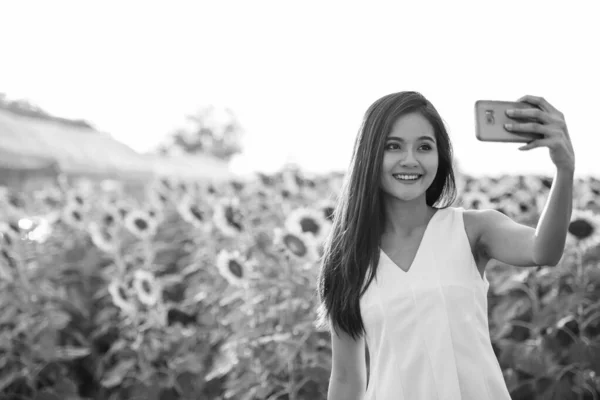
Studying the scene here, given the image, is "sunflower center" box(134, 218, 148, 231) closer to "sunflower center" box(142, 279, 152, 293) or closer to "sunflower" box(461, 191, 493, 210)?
"sunflower center" box(142, 279, 152, 293)

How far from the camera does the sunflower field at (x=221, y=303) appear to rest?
3.03 metres

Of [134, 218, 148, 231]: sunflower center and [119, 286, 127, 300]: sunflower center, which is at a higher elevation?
[134, 218, 148, 231]: sunflower center

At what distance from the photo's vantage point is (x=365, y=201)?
5.67ft

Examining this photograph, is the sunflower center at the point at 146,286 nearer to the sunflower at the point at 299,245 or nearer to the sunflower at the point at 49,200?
the sunflower at the point at 299,245

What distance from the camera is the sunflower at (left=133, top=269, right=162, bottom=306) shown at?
11.9ft

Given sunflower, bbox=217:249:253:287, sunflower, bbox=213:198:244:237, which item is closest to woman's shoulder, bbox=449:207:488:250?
sunflower, bbox=217:249:253:287

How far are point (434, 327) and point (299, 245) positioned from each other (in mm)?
1484

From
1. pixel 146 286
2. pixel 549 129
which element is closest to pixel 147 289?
pixel 146 286

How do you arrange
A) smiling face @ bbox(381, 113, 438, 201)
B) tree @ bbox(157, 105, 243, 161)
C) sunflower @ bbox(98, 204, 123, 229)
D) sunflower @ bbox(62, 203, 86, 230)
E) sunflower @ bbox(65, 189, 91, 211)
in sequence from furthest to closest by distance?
tree @ bbox(157, 105, 243, 161) < sunflower @ bbox(65, 189, 91, 211) < sunflower @ bbox(62, 203, 86, 230) < sunflower @ bbox(98, 204, 123, 229) < smiling face @ bbox(381, 113, 438, 201)

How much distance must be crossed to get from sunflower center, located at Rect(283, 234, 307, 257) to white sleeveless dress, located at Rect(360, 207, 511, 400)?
134 centimetres

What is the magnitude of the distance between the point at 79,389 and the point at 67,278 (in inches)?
30.4

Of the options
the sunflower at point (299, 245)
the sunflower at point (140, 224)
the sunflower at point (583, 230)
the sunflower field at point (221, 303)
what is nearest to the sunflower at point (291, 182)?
the sunflower field at point (221, 303)

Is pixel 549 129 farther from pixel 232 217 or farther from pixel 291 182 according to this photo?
pixel 291 182

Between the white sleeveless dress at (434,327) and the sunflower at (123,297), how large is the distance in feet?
7.43
